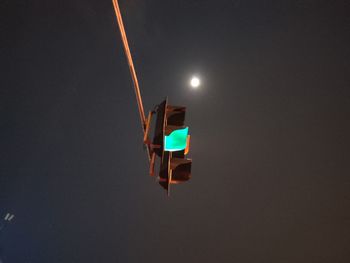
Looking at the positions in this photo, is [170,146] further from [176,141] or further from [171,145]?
[176,141]

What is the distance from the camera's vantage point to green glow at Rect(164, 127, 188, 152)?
3.46 m

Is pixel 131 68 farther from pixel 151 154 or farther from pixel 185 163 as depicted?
pixel 185 163

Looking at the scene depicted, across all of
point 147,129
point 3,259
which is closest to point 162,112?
point 147,129

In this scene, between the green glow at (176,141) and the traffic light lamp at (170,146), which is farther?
the green glow at (176,141)

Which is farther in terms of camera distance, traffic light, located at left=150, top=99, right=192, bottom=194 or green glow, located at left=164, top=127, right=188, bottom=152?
green glow, located at left=164, top=127, right=188, bottom=152

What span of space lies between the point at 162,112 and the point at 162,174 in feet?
3.08

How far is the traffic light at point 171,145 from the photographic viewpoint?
3303 mm

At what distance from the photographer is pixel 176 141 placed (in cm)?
351

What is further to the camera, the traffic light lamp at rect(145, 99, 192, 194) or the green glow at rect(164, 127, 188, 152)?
the green glow at rect(164, 127, 188, 152)

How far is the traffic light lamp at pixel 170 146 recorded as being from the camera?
10.8 ft

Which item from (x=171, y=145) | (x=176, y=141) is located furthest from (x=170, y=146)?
(x=176, y=141)

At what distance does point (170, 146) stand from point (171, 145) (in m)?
0.02

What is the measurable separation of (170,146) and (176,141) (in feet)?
0.40

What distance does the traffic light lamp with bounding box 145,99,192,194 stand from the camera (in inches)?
130
